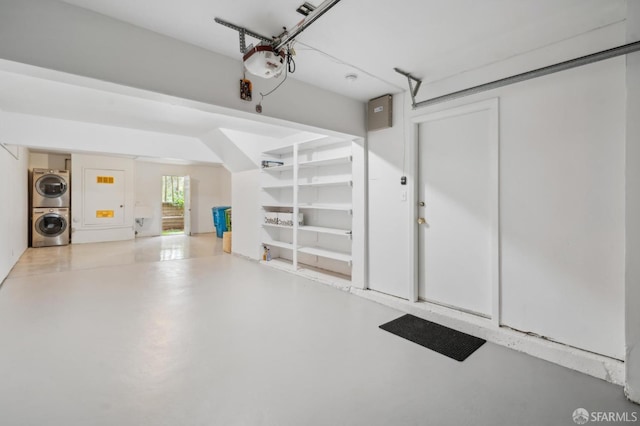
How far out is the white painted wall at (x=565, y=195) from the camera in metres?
2.03

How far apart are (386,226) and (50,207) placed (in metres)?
8.12

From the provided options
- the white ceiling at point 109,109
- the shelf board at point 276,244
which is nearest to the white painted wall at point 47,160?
the white ceiling at point 109,109

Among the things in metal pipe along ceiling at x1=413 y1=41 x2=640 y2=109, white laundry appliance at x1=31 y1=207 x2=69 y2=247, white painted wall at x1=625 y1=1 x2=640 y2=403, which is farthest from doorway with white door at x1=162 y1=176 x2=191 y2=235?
white painted wall at x1=625 y1=1 x2=640 y2=403

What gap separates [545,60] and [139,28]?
3.06m

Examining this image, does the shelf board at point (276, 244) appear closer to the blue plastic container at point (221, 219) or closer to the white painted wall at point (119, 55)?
the white painted wall at point (119, 55)

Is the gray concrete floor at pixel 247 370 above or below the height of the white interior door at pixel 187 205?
below

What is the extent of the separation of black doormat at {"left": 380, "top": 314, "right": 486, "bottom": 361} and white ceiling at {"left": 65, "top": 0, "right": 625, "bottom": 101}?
2.43 m

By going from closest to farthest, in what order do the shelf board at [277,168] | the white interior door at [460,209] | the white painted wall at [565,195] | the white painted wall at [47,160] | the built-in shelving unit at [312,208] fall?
1. the white painted wall at [565,195]
2. the white interior door at [460,209]
3. the built-in shelving unit at [312,208]
4. the shelf board at [277,168]
5. the white painted wall at [47,160]

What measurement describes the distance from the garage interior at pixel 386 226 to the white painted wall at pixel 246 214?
5.58 feet

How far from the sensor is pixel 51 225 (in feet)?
23.1

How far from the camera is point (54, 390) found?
1.78 meters

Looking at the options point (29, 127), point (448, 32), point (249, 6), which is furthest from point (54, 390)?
point (29, 127)

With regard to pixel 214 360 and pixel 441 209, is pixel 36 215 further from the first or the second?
pixel 441 209

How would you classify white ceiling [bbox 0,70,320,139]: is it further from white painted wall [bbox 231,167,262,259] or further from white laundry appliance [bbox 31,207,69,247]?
white laundry appliance [bbox 31,207,69,247]
